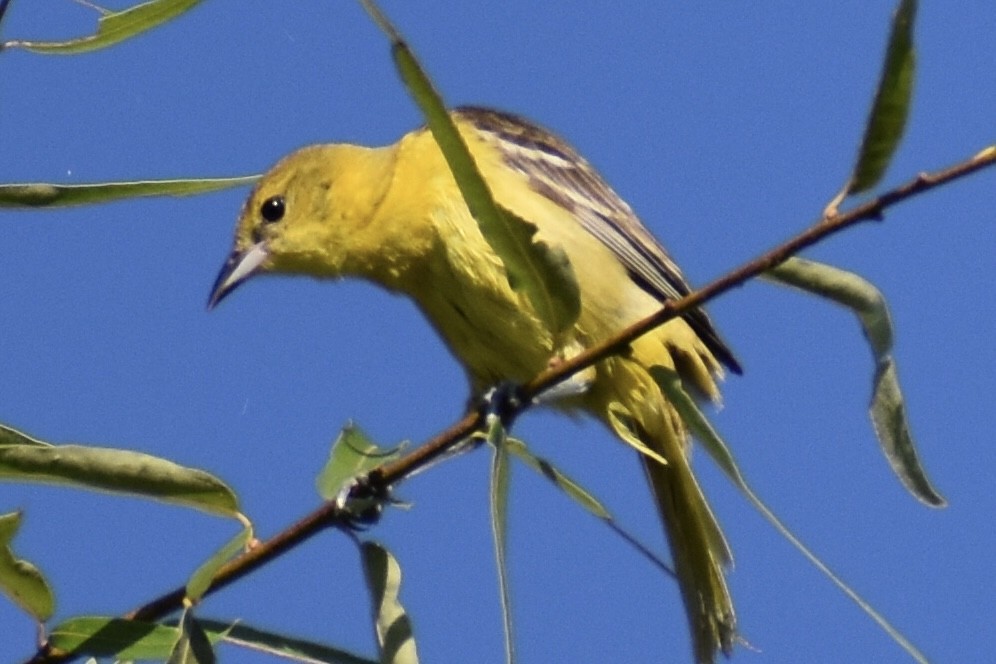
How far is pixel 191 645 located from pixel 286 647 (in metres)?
0.24

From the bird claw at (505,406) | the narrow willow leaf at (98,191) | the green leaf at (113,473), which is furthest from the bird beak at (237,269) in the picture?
the green leaf at (113,473)

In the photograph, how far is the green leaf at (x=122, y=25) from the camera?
2369mm

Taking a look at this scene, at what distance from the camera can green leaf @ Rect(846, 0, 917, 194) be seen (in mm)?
1730

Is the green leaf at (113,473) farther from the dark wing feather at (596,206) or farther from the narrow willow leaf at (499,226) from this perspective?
the dark wing feather at (596,206)

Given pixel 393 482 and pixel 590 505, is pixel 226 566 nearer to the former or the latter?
pixel 393 482

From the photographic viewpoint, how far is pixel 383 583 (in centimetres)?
225

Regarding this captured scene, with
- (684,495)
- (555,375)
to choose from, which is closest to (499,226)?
(555,375)

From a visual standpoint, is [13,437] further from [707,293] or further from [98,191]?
[707,293]

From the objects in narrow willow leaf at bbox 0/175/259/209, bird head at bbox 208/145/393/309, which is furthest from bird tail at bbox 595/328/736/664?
narrow willow leaf at bbox 0/175/259/209

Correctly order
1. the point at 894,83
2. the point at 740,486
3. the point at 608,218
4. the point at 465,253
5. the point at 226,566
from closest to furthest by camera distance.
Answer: the point at 894,83
the point at 226,566
the point at 740,486
the point at 465,253
the point at 608,218

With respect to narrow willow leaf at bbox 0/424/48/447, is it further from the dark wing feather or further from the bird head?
the dark wing feather

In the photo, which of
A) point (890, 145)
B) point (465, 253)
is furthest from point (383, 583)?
point (465, 253)

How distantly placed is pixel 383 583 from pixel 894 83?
1.01m

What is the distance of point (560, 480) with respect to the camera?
7.58ft
